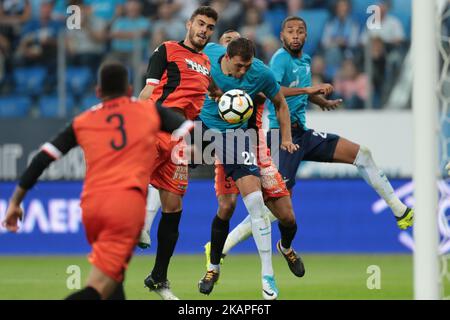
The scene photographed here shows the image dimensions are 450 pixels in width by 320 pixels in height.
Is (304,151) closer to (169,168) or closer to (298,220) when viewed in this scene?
(169,168)

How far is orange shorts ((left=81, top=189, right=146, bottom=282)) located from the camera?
6.96m

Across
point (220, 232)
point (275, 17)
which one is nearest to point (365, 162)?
point (220, 232)

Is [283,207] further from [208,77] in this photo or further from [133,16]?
[133,16]

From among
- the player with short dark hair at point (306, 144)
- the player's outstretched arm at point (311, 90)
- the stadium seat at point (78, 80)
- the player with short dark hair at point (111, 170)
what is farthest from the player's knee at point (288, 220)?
the stadium seat at point (78, 80)

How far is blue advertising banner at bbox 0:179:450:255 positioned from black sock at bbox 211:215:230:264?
465cm

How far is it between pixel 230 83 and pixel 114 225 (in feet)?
10.4

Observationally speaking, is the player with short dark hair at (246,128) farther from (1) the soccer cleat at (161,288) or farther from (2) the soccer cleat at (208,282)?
(1) the soccer cleat at (161,288)

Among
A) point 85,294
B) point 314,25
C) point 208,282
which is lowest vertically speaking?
point 208,282

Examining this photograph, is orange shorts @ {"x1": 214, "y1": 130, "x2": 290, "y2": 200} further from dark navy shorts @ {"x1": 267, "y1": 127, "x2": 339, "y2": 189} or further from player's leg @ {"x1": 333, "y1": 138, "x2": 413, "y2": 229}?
player's leg @ {"x1": 333, "y1": 138, "x2": 413, "y2": 229}

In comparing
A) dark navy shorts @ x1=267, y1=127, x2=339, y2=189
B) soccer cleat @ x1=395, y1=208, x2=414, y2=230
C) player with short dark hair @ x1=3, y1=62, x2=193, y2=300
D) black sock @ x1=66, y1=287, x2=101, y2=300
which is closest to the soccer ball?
dark navy shorts @ x1=267, y1=127, x2=339, y2=189

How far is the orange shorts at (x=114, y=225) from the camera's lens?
696 cm

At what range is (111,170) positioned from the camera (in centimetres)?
710

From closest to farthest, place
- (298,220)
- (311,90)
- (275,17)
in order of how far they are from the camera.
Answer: (311,90) < (298,220) < (275,17)
